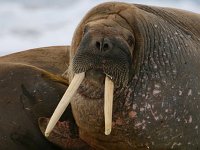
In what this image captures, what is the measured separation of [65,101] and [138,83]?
3.07 ft

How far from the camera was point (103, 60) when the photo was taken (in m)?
6.48

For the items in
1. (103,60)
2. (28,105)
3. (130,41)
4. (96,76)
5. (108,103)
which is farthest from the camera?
(28,105)

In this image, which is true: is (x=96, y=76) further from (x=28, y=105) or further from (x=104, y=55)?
(x=28, y=105)

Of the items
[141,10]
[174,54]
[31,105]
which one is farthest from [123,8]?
[31,105]

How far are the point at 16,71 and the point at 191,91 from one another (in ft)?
7.89

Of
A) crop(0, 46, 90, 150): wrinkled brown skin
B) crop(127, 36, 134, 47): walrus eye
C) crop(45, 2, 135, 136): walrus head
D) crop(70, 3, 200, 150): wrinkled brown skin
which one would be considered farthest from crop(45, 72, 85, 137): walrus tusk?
crop(0, 46, 90, 150): wrinkled brown skin

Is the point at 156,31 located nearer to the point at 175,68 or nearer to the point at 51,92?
the point at 175,68

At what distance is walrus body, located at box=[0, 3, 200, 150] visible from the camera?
6.64m

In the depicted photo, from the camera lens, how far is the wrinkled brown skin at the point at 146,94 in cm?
688

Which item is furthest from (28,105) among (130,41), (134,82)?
(130,41)

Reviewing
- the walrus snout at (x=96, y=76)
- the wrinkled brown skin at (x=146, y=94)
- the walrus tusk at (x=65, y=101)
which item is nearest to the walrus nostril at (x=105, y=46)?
the wrinkled brown skin at (x=146, y=94)

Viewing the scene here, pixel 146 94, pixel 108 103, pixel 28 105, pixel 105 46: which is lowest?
pixel 28 105

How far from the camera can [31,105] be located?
818 cm

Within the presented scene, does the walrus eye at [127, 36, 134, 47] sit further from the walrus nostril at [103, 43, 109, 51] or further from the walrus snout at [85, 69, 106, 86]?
the walrus snout at [85, 69, 106, 86]
